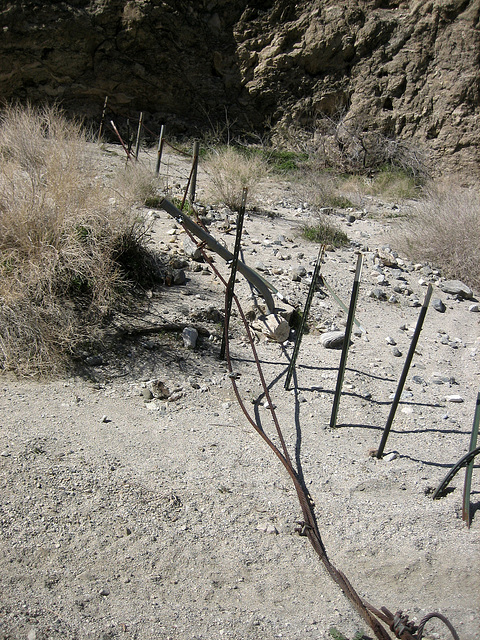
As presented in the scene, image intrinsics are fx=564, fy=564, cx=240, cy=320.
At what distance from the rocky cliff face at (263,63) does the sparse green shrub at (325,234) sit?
15.6 feet

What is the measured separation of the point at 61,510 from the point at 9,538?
0.24m

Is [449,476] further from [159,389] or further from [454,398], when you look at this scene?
[159,389]

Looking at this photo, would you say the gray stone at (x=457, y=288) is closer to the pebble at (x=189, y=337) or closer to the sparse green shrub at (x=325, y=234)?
the sparse green shrub at (x=325, y=234)

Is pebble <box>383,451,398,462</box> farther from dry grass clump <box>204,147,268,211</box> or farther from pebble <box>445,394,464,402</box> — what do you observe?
dry grass clump <box>204,147,268,211</box>

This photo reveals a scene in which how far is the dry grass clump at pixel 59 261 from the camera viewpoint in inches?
127

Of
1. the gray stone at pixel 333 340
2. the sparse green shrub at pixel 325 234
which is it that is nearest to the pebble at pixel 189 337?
the gray stone at pixel 333 340

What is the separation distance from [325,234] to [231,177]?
5.04 feet

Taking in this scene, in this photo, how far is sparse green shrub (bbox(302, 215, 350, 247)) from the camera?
603 centimetres

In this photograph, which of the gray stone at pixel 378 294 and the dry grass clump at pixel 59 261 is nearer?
the dry grass clump at pixel 59 261

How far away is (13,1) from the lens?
9.81 metres

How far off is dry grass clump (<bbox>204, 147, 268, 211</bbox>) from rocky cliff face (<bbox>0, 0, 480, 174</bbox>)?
3.87m

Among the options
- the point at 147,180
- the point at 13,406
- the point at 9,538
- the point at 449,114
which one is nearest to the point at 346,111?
the point at 449,114

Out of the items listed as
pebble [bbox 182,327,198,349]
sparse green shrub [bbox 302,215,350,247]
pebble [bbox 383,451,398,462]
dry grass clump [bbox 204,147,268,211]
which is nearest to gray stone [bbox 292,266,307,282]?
sparse green shrub [bbox 302,215,350,247]

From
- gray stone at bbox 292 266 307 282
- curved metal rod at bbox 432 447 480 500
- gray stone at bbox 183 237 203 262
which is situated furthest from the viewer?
gray stone at bbox 292 266 307 282
